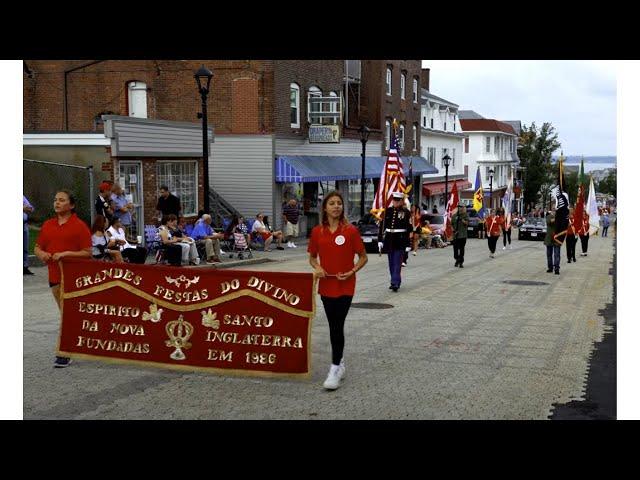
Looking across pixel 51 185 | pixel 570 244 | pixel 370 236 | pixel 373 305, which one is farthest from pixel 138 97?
pixel 373 305

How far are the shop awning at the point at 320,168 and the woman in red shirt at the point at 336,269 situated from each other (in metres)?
24.1

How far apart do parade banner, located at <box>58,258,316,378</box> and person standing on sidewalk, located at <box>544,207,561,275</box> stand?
12224 millimetres

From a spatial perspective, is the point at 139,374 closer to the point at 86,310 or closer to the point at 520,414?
the point at 86,310

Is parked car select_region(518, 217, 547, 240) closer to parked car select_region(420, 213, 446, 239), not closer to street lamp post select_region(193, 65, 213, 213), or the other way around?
parked car select_region(420, 213, 446, 239)

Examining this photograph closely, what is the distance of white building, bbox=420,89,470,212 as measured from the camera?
57.4 m

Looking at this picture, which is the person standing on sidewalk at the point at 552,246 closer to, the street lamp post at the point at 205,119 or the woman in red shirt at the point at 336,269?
the street lamp post at the point at 205,119

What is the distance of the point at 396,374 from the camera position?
320 inches

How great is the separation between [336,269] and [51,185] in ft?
52.6

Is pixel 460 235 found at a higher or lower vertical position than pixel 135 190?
lower

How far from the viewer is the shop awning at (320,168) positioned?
31.7 metres

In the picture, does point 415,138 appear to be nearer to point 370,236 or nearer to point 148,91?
point 148,91

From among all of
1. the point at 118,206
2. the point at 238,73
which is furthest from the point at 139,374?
the point at 238,73
